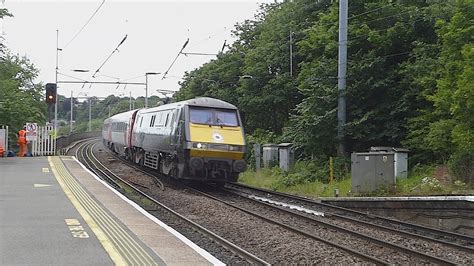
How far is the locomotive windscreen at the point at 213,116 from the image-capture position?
69.3ft

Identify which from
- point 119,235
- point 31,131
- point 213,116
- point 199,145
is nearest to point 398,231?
point 119,235

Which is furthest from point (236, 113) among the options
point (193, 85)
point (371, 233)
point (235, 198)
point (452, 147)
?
point (193, 85)

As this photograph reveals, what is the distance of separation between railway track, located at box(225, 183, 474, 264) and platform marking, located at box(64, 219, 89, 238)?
216 inches

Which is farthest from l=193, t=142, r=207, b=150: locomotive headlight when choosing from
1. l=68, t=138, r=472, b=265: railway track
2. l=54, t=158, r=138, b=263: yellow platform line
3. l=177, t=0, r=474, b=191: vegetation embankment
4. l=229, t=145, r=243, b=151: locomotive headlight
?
l=177, t=0, r=474, b=191: vegetation embankment

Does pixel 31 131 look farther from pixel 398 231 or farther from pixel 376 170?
pixel 398 231

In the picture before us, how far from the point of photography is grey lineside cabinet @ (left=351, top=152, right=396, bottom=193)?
63.5ft

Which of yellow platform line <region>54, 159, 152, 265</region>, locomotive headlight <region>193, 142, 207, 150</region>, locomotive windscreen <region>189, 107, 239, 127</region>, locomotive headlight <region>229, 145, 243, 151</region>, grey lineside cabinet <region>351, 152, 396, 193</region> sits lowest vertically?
yellow platform line <region>54, 159, 152, 265</region>

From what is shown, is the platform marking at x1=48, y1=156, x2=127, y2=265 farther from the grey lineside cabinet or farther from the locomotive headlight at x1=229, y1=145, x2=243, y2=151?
the grey lineside cabinet

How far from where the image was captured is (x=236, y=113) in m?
22.1

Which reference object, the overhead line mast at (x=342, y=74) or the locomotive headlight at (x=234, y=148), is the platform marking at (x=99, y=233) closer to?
the locomotive headlight at (x=234, y=148)

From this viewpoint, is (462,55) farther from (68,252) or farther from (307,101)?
(68,252)

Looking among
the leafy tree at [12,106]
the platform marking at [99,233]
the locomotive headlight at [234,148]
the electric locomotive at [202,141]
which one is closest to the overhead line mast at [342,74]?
the electric locomotive at [202,141]

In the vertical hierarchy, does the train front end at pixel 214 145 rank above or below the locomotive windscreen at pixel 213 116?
below

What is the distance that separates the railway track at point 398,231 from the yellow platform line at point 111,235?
15.8 feet
